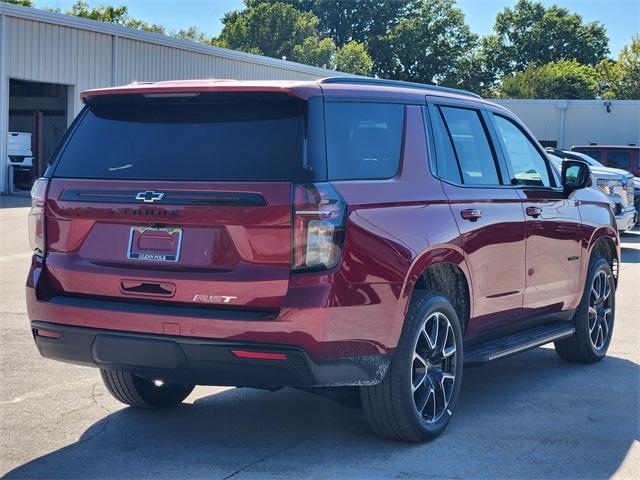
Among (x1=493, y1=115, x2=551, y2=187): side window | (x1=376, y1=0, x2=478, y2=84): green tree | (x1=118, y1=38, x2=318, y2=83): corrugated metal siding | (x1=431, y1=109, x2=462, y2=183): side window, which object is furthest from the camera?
(x1=376, y1=0, x2=478, y2=84): green tree

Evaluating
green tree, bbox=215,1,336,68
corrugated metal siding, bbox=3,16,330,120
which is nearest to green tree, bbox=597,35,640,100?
green tree, bbox=215,1,336,68

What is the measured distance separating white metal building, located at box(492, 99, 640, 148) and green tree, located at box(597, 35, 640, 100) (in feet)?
82.2

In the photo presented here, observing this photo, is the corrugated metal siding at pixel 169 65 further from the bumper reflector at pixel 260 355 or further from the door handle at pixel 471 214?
the bumper reflector at pixel 260 355

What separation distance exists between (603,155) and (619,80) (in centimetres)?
4525

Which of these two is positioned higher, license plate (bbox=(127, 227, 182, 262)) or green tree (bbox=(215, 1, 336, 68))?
green tree (bbox=(215, 1, 336, 68))

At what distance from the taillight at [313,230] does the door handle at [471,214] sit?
1312mm

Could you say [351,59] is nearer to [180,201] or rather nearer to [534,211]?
[534,211]

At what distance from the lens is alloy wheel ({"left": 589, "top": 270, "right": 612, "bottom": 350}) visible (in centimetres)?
777

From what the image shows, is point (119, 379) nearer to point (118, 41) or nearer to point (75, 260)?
point (75, 260)

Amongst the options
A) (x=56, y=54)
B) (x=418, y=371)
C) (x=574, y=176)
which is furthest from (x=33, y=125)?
(x=418, y=371)

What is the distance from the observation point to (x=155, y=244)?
16.1ft

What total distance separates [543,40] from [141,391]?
84.2 metres

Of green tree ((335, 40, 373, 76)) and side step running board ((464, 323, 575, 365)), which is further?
green tree ((335, 40, 373, 76))

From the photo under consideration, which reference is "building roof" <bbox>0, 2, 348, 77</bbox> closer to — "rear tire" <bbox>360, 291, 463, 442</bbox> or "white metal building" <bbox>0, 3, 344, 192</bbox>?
"white metal building" <bbox>0, 3, 344, 192</bbox>
